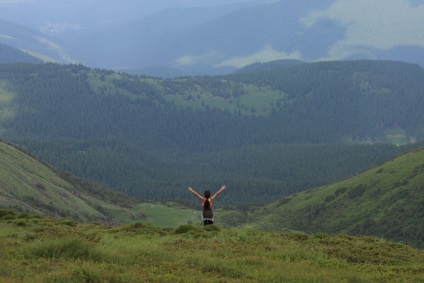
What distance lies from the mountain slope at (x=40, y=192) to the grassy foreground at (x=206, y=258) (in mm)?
65966

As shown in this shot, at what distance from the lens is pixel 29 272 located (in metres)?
20.7

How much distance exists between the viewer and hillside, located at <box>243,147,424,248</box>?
127812 mm

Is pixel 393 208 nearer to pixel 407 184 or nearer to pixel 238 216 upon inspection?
pixel 407 184

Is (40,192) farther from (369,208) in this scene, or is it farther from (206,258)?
(206,258)

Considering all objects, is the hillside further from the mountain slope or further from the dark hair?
the dark hair

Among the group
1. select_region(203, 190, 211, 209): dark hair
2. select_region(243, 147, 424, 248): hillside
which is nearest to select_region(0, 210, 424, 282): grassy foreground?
select_region(203, 190, 211, 209): dark hair

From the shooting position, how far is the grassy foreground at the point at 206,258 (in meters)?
21.3

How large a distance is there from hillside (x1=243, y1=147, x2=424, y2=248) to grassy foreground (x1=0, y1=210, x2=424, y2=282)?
84172 mm

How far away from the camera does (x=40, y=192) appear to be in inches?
4786

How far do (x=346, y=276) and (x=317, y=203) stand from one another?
5833 inches

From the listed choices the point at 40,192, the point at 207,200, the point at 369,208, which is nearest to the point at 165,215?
the point at 40,192

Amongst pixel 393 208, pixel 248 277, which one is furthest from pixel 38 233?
pixel 393 208

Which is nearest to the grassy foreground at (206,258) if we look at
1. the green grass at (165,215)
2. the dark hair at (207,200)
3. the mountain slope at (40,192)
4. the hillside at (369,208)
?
the dark hair at (207,200)

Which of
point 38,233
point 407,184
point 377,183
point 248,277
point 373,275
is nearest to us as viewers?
point 248,277
